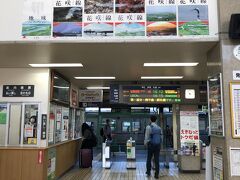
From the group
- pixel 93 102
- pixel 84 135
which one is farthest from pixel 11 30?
pixel 84 135

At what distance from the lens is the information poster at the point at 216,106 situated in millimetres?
4136

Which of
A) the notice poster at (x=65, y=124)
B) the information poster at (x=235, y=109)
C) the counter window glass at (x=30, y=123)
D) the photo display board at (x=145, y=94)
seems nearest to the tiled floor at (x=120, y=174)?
the notice poster at (x=65, y=124)

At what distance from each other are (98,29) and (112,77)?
11.0 ft

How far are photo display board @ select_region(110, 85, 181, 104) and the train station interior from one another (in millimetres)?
27

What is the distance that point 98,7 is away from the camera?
453cm

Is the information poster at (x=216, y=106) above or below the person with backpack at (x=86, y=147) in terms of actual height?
above

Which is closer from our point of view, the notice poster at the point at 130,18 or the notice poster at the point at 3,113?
the notice poster at the point at 130,18

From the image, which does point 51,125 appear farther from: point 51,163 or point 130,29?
point 130,29

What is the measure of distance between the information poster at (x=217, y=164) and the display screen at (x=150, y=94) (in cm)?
338

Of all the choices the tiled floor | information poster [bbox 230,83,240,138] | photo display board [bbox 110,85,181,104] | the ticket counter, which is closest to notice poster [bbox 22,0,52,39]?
the ticket counter

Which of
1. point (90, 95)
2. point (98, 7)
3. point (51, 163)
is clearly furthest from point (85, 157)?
point (98, 7)

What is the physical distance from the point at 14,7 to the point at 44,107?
2680mm

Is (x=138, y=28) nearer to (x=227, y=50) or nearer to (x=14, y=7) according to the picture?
(x=227, y=50)

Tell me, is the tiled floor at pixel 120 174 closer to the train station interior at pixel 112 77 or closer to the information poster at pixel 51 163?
the train station interior at pixel 112 77
